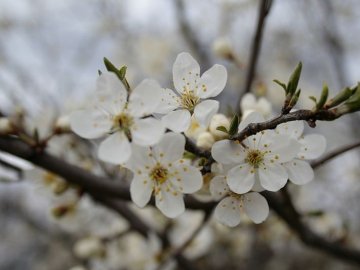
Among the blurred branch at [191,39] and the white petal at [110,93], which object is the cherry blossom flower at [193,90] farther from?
the blurred branch at [191,39]

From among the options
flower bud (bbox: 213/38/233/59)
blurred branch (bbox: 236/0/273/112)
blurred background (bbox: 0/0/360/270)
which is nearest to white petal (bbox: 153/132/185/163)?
blurred branch (bbox: 236/0/273/112)

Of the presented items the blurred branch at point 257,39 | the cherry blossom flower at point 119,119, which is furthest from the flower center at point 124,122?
the blurred branch at point 257,39

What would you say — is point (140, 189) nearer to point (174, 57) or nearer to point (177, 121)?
point (177, 121)

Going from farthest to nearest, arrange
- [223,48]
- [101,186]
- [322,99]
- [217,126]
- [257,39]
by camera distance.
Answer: [223,48] < [257,39] < [101,186] < [217,126] < [322,99]

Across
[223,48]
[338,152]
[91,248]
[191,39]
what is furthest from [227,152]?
[191,39]

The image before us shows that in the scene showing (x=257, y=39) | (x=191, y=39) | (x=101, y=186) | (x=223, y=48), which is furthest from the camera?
(x=191, y=39)

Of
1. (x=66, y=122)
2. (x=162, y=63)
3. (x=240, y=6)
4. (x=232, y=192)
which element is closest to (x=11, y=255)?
(x=162, y=63)

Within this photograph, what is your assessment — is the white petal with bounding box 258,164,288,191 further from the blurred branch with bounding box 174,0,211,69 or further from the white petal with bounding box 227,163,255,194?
the blurred branch with bounding box 174,0,211,69
